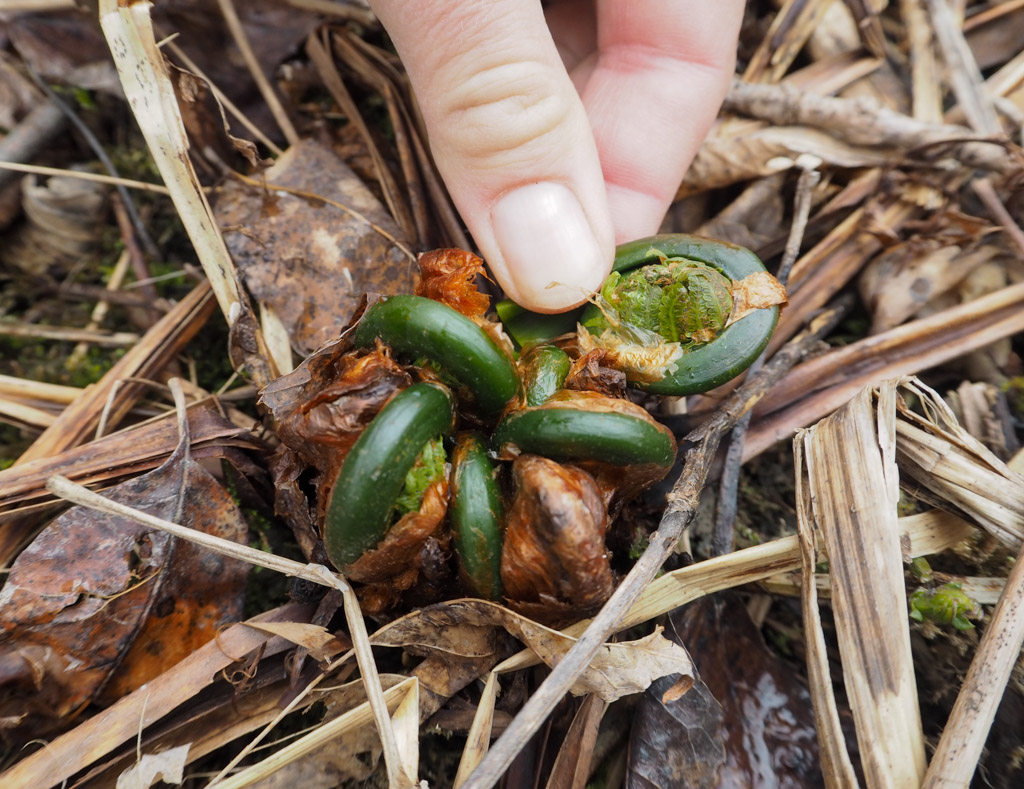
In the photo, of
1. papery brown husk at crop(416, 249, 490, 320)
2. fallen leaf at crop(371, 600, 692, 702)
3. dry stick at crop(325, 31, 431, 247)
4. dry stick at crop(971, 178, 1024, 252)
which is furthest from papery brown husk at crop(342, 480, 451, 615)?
dry stick at crop(971, 178, 1024, 252)

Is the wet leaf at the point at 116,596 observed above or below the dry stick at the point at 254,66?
below

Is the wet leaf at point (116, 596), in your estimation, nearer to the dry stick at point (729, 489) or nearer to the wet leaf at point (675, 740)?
the wet leaf at point (675, 740)

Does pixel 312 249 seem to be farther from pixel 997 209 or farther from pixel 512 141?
pixel 997 209

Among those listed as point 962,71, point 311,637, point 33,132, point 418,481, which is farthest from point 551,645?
point 33,132

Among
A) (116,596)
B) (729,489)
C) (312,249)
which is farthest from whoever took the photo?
(312,249)

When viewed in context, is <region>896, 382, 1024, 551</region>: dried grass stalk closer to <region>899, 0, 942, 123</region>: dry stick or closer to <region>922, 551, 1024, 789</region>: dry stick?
<region>922, 551, 1024, 789</region>: dry stick

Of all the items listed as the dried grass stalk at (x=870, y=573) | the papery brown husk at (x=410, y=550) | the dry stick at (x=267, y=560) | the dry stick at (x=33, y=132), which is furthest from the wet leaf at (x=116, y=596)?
the dry stick at (x=33, y=132)

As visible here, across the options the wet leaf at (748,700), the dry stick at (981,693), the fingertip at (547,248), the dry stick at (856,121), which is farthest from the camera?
the dry stick at (856,121)
